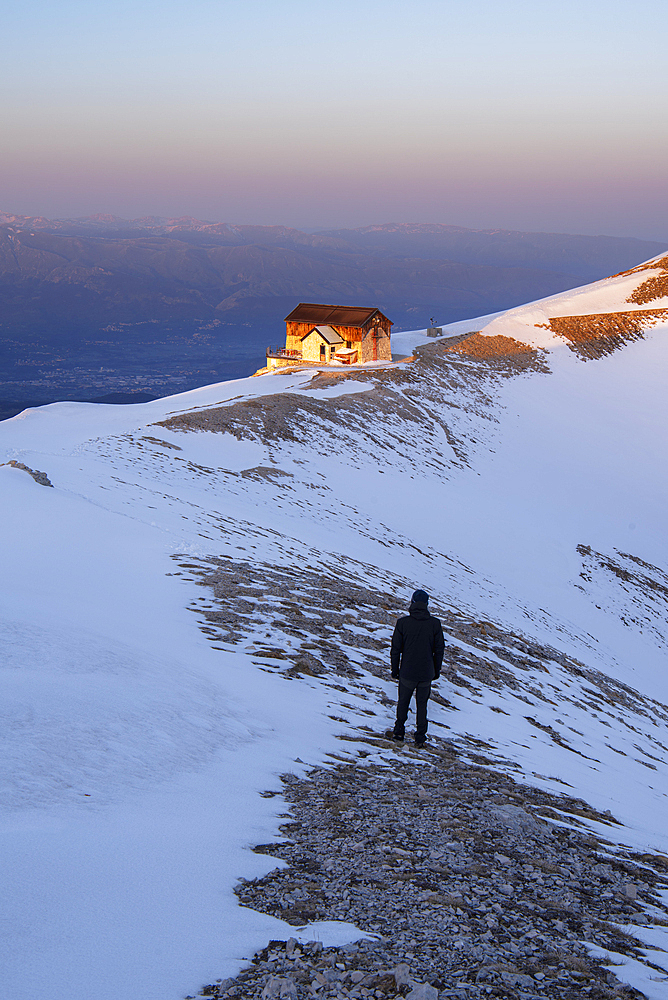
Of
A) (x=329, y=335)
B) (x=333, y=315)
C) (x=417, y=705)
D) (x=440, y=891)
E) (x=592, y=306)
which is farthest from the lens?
(x=592, y=306)

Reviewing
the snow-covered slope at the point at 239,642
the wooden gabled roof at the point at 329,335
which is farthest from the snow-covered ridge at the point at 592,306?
the snow-covered slope at the point at 239,642

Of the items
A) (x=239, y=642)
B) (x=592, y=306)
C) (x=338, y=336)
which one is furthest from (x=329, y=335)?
(x=239, y=642)

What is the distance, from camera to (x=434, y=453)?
45.3 m

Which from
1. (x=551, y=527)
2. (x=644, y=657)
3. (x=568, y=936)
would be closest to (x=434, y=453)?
(x=551, y=527)

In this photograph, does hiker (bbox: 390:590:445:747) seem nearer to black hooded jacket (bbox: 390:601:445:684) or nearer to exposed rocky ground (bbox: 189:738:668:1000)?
black hooded jacket (bbox: 390:601:445:684)

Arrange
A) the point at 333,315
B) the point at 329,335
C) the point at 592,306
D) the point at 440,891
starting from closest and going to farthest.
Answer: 1. the point at 440,891
2. the point at 329,335
3. the point at 333,315
4. the point at 592,306

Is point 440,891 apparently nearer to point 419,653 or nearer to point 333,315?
point 419,653

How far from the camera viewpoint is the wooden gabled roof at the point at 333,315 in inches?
2488

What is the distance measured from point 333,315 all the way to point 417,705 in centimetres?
5986

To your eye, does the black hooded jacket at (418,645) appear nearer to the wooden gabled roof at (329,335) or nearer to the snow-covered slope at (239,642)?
the snow-covered slope at (239,642)

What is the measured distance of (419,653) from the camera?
9.12 m

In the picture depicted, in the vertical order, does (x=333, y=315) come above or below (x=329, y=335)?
above

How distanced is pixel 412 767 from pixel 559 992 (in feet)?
13.6

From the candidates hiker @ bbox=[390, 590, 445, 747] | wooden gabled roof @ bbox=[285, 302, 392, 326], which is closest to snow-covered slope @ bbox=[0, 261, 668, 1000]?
hiker @ bbox=[390, 590, 445, 747]
